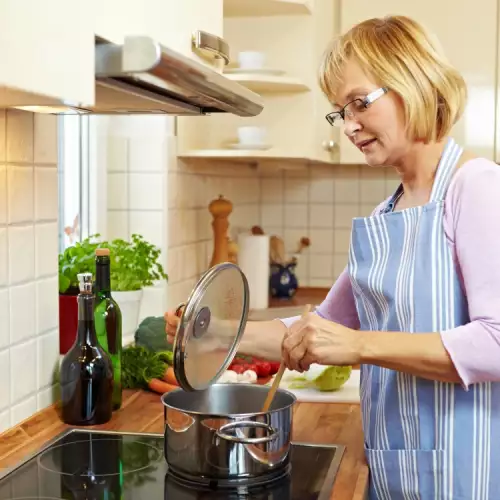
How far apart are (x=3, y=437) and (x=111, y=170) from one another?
3.38 ft

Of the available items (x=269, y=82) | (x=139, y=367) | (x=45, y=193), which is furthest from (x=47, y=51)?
(x=269, y=82)

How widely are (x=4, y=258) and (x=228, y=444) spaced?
19.7 inches

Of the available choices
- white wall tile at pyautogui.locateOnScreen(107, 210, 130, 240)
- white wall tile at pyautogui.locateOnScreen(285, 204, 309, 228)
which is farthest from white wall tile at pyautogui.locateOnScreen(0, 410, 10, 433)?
white wall tile at pyautogui.locateOnScreen(285, 204, 309, 228)

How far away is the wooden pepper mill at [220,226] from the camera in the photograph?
2.77 metres

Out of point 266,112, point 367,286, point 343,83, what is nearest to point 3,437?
point 367,286

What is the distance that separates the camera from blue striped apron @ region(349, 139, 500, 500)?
1.35 m

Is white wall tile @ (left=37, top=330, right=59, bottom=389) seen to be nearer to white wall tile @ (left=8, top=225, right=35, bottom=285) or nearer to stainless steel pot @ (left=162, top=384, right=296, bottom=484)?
white wall tile @ (left=8, top=225, right=35, bottom=285)

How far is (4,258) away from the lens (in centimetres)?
150

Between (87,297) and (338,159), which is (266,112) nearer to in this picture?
(338,159)

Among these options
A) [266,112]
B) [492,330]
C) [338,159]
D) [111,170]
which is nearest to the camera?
[492,330]

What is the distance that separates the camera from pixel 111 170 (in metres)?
2.41

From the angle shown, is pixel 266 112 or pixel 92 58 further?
pixel 266 112

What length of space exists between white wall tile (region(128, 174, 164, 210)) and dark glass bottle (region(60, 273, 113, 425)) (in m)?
0.81

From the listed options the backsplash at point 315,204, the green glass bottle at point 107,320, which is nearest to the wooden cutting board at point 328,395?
the green glass bottle at point 107,320
